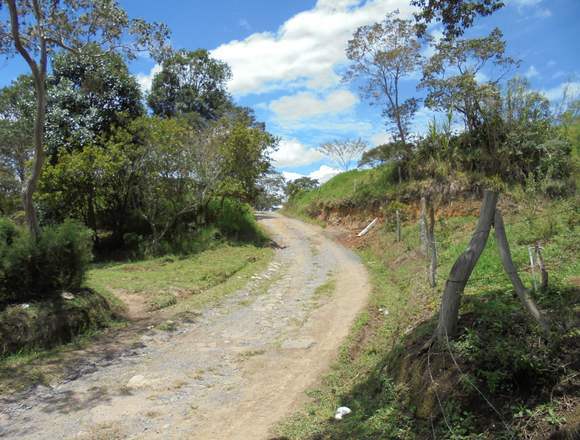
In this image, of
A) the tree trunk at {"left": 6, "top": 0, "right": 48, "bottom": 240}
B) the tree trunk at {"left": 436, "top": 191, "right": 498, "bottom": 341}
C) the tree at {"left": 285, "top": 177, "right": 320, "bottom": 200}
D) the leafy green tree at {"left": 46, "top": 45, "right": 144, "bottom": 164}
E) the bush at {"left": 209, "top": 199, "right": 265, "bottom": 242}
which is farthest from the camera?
the tree at {"left": 285, "top": 177, "right": 320, "bottom": 200}

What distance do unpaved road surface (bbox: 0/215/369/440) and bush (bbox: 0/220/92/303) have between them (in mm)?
1890

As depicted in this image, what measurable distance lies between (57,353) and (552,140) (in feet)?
47.7

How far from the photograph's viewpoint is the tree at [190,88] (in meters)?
28.5

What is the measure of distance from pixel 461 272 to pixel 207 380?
3.80m

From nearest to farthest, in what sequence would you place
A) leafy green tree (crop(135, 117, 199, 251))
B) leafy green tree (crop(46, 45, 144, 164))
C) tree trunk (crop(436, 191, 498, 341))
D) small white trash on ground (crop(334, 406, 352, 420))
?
tree trunk (crop(436, 191, 498, 341)) < small white trash on ground (crop(334, 406, 352, 420)) < leafy green tree (crop(135, 117, 199, 251)) < leafy green tree (crop(46, 45, 144, 164))

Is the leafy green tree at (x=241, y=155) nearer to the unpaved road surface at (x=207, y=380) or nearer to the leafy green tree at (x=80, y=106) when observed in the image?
the leafy green tree at (x=80, y=106)

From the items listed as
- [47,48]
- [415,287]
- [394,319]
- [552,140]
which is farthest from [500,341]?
[552,140]

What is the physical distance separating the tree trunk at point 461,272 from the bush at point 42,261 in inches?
271

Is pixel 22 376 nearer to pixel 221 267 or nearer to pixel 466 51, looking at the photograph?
pixel 221 267

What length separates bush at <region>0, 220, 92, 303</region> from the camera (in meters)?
8.05

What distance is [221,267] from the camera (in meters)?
14.0

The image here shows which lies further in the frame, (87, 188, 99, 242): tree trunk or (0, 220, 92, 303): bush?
(87, 188, 99, 242): tree trunk

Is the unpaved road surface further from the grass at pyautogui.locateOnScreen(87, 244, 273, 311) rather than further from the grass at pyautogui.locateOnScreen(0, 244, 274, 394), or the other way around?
the grass at pyautogui.locateOnScreen(87, 244, 273, 311)

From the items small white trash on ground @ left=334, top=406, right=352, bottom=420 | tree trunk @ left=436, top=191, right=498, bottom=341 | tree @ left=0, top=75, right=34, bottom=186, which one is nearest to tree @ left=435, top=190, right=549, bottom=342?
tree trunk @ left=436, top=191, right=498, bottom=341
